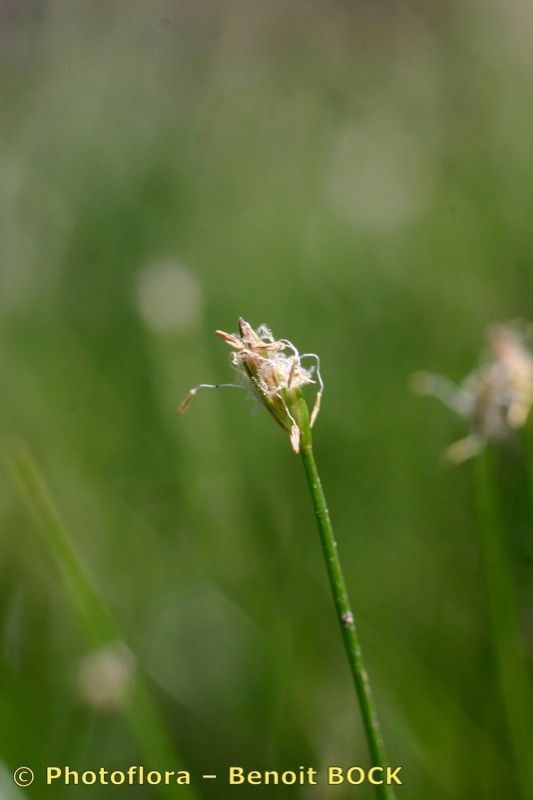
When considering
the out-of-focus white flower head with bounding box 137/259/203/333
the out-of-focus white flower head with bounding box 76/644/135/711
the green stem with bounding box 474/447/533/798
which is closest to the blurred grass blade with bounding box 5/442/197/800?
the out-of-focus white flower head with bounding box 76/644/135/711

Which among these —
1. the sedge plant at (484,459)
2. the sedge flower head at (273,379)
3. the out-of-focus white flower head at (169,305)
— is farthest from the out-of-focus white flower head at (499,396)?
the out-of-focus white flower head at (169,305)

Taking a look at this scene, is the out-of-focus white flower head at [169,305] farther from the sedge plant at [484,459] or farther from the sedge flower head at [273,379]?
the sedge flower head at [273,379]

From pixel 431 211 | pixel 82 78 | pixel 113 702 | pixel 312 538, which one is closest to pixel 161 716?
pixel 113 702

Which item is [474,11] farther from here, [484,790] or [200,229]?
[484,790]

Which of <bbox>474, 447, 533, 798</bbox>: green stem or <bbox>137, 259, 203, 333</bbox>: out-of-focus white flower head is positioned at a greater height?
<bbox>137, 259, 203, 333</bbox>: out-of-focus white flower head

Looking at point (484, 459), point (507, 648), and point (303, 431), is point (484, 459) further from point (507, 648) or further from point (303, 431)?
point (303, 431)

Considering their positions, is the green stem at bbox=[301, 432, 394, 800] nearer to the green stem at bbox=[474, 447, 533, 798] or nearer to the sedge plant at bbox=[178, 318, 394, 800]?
the sedge plant at bbox=[178, 318, 394, 800]
